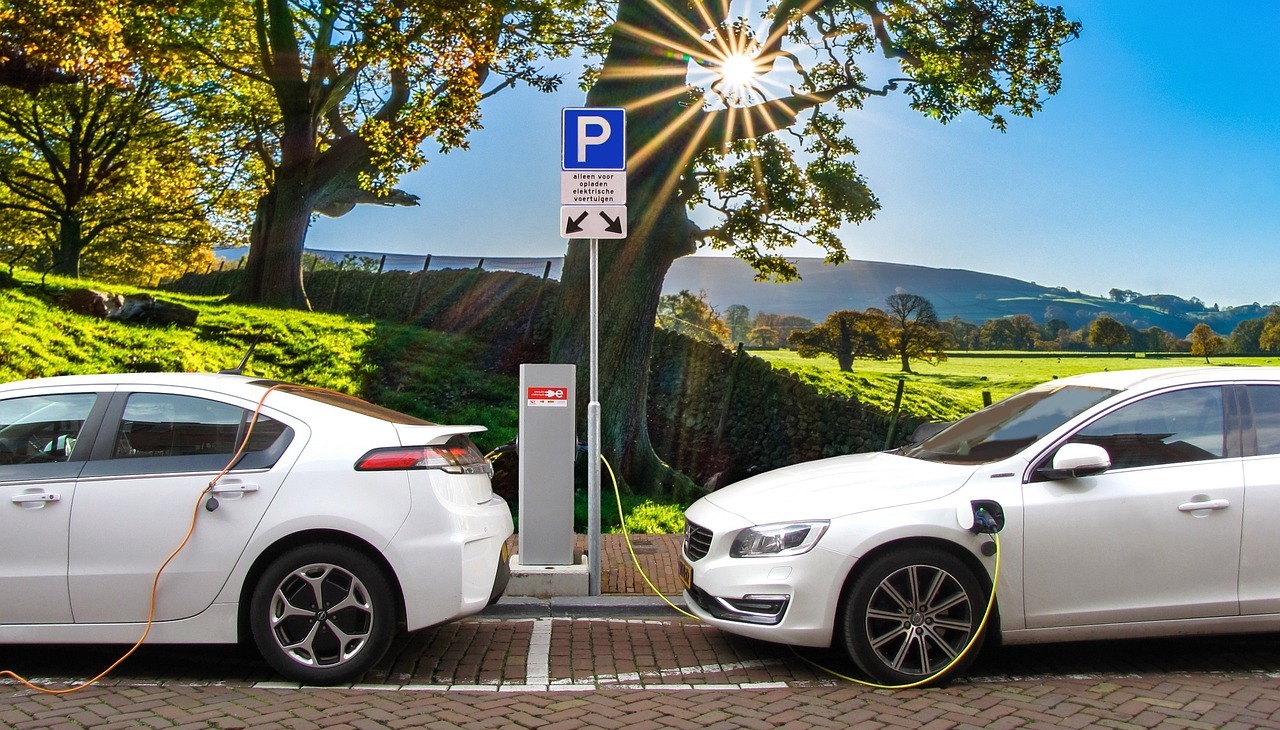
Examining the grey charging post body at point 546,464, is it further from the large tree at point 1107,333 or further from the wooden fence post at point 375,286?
the large tree at point 1107,333

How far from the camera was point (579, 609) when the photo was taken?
6484 millimetres

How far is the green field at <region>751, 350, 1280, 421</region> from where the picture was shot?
491 inches

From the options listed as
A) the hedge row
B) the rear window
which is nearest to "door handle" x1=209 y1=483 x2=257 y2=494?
the rear window

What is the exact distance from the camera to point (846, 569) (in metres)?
4.79

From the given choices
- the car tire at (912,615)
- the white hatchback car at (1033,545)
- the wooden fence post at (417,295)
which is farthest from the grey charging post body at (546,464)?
the wooden fence post at (417,295)

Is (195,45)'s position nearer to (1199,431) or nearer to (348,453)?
(348,453)

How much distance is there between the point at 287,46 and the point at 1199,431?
957 cm

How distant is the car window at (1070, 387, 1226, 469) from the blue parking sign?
329 centimetres

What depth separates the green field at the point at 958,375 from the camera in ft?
40.9

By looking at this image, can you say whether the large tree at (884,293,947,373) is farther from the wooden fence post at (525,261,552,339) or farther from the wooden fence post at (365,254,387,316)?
the wooden fence post at (365,254,387,316)

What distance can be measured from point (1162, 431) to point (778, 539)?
201 cm

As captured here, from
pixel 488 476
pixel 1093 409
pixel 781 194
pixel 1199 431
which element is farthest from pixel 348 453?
pixel 781 194

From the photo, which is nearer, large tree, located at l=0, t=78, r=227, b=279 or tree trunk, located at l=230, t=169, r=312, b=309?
large tree, located at l=0, t=78, r=227, b=279

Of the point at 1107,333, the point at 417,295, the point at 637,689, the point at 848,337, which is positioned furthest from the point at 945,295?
the point at 637,689
